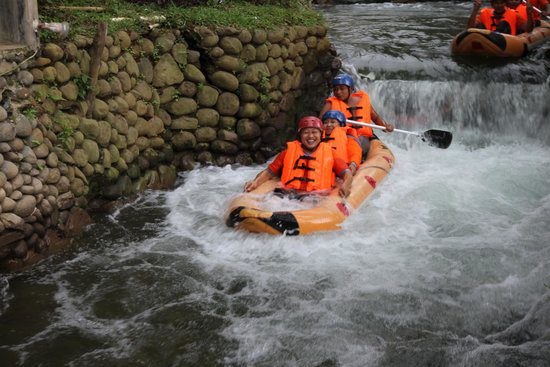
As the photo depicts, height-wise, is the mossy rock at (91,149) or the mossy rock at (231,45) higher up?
the mossy rock at (231,45)

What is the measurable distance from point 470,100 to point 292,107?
9.49ft

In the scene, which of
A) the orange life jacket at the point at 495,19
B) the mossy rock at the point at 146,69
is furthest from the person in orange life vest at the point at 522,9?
the mossy rock at the point at 146,69

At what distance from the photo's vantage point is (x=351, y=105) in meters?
8.82

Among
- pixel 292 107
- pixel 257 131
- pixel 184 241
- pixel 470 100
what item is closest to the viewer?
pixel 184 241

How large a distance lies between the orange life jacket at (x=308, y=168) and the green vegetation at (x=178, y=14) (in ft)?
7.31

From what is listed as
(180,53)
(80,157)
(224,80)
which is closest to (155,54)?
(180,53)

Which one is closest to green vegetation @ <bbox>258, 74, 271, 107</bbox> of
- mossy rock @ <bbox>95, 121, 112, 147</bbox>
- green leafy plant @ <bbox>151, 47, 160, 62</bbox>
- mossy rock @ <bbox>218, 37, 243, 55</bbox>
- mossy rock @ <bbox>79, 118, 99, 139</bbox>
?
mossy rock @ <bbox>218, 37, 243, 55</bbox>

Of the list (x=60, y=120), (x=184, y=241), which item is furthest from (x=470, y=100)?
(x=60, y=120)

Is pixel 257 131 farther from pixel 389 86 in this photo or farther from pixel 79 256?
→ pixel 79 256

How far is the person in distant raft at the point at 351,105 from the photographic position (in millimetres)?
8711

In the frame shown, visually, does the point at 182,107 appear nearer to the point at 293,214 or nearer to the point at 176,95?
the point at 176,95

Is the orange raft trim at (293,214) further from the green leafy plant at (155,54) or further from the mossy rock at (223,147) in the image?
the green leafy plant at (155,54)

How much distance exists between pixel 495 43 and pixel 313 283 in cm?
692

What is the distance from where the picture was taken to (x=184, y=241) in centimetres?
648
